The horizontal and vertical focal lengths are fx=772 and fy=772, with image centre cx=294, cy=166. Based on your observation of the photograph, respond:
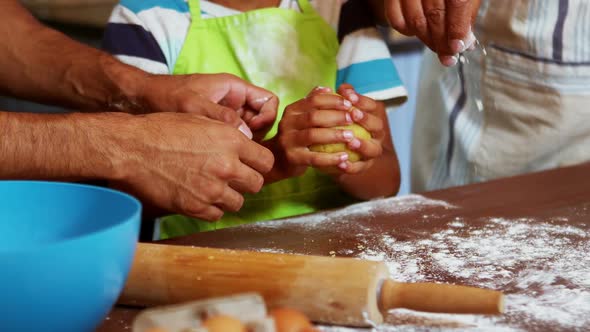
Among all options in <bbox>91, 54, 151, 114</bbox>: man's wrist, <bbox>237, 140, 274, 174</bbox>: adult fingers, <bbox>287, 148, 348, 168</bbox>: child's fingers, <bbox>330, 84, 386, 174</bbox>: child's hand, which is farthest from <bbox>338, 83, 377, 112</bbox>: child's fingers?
<bbox>91, 54, 151, 114</bbox>: man's wrist

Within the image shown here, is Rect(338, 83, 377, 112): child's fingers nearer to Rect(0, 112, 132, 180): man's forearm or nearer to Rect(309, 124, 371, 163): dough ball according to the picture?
Rect(309, 124, 371, 163): dough ball

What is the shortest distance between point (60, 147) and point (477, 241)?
1.91ft

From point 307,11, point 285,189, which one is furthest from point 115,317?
point 307,11

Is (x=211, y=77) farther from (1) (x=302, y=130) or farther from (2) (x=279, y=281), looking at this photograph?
(2) (x=279, y=281)

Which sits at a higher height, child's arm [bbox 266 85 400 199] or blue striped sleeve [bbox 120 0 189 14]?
blue striped sleeve [bbox 120 0 189 14]

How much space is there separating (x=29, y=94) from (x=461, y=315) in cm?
101

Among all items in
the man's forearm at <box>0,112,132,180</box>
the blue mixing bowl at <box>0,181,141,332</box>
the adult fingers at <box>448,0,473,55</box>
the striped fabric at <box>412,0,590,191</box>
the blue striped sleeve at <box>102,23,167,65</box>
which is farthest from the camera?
the striped fabric at <box>412,0,590,191</box>

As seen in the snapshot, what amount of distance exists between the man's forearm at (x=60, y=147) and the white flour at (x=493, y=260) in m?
0.26

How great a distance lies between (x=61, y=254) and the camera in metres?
0.61

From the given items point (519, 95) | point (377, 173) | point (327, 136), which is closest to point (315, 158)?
point (327, 136)

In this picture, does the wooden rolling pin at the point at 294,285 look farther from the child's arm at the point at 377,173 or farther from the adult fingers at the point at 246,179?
the child's arm at the point at 377,173

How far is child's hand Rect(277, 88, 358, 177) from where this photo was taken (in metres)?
1.23

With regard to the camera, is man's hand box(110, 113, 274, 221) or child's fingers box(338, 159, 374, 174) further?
child's fingers box(338, 159, 374, 174)

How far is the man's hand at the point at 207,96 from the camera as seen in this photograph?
1.24 m
